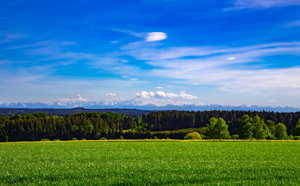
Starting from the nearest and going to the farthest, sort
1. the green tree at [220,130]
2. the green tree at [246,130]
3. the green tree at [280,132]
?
the green tree at [246,130], the green tree at [220,130], the green tree at [280,132]

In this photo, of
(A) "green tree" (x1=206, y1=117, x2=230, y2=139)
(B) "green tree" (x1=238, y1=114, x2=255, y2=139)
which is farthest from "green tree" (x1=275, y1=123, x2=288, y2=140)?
(A) "green tree" (x1=206, y1=117, x2=230, y2=139)

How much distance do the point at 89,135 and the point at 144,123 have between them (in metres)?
59.4

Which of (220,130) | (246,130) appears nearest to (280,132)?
(246,130)

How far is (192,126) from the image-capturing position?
187375mm

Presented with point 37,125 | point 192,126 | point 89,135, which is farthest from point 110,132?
point 192,126

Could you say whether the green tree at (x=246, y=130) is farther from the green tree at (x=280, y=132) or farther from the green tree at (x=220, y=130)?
the green tree at (x=280, y=132)

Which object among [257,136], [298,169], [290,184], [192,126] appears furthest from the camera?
[192,126]

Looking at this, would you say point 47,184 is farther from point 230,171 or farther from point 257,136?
point 257,136

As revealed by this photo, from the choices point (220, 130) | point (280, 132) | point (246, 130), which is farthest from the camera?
point (280, 132)

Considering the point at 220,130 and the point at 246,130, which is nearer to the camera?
the point at 246,130

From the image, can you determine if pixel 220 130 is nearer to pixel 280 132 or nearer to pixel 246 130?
pixel 246 130

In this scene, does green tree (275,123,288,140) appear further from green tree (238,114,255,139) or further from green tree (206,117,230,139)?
green tree (206,117,230,139)

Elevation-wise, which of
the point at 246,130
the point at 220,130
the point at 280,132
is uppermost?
the point at 246,130

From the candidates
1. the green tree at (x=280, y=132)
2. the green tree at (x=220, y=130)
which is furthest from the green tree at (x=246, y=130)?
the green tree at (x=280, y=132)
